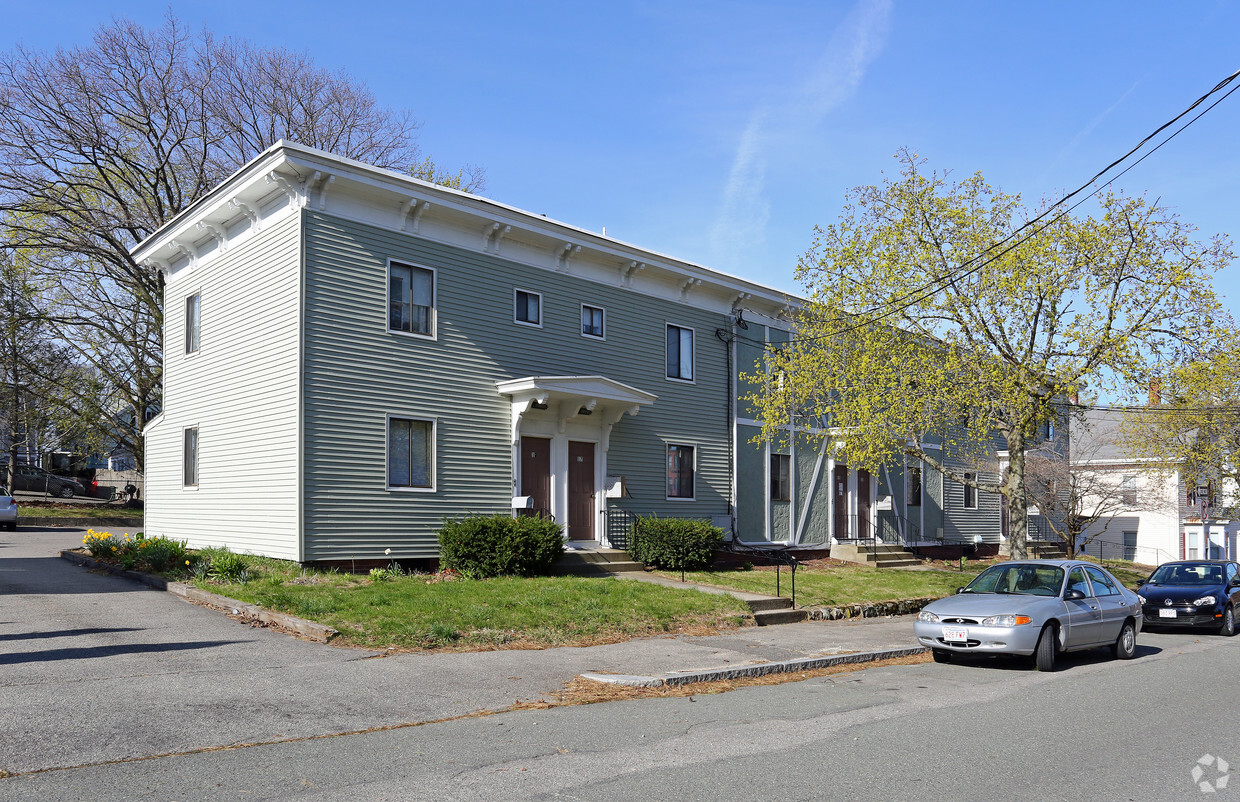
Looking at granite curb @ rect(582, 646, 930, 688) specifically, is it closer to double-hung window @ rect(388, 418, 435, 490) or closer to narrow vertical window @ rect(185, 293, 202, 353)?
double-hung window @ rect(388, 418, 435, 490)

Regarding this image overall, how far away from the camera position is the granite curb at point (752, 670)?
10078 mm

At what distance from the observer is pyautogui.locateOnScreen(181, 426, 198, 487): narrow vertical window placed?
2038cm

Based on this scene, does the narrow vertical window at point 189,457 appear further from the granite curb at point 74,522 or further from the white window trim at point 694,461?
the granite curb at point 74,522

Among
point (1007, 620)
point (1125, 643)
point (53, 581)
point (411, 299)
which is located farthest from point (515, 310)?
point (1125, 643)

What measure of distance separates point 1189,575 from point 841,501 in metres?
10.8

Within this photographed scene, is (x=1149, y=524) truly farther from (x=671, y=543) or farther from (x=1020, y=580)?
(x=1020, y=580)

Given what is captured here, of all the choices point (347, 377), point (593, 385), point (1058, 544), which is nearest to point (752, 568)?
point (593, 385)

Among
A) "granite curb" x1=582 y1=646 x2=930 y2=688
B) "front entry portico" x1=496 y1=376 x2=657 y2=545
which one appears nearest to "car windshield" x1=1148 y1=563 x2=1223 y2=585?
"granite curb" x1=582 y1=646 x2=930 y2=688

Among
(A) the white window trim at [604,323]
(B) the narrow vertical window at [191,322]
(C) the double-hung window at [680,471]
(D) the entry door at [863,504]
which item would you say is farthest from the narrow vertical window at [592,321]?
(D) the entry door at [863,504]

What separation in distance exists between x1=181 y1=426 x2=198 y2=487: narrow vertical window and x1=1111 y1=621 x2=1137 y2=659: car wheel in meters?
17.5

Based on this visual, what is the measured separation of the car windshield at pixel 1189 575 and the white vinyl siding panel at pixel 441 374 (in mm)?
10089

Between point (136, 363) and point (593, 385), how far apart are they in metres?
22.7

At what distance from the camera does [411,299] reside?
18.3 metres

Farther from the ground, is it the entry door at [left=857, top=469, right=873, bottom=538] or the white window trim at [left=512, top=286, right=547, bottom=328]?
the white window trim at [left=512, top=286, right=547, bottom=328]
